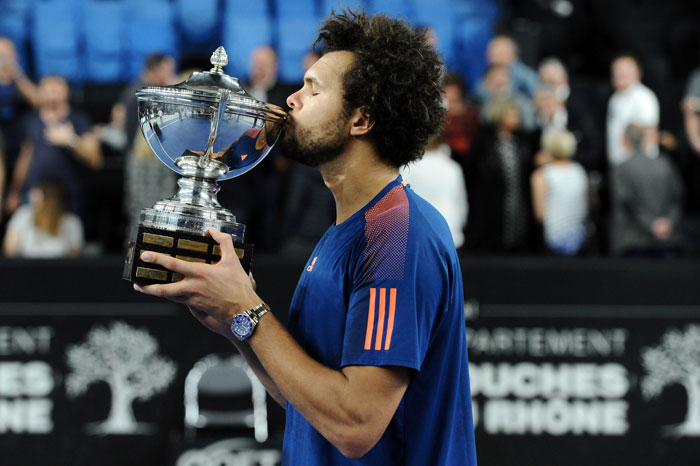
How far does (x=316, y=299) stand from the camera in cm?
195

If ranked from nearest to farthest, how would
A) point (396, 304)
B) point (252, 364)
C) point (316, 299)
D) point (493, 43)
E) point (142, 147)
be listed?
1. point (396, 304)
2. point (316, 299)
3. point (252, 364)
4. point (142, 147)
5. point (493, 43)

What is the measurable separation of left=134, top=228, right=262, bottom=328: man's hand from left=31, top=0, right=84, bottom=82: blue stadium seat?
26.5 ft

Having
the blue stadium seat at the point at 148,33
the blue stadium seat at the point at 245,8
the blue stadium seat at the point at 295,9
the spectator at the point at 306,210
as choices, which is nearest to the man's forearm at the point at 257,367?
the spectator at the point at 306,210

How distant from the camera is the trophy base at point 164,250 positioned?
185cm

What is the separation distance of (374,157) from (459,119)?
4.13 meters

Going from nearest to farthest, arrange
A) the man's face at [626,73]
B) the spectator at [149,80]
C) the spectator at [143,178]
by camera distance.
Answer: the spectator at [143,178] < the spectator at [149,80] < the man's face at [626,73]

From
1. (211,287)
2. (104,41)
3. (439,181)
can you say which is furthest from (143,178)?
(104,41)

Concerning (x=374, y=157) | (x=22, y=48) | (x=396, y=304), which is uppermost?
(x=22, y=48)

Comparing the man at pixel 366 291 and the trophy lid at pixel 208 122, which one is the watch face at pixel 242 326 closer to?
the man at pixel 366 291

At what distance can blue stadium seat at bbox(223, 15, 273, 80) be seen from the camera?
9.17m

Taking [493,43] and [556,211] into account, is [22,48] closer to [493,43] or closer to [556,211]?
[493,43]

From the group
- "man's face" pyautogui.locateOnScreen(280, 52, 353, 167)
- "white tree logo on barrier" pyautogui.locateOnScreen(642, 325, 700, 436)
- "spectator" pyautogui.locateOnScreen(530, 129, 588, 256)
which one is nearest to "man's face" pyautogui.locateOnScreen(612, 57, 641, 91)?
"spectator" pyautogui.locateOnScreen(530, 129, 588, 256)

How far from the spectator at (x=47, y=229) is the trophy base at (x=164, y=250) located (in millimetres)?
3945

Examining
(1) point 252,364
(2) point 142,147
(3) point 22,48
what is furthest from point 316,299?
(3) point 22,48
